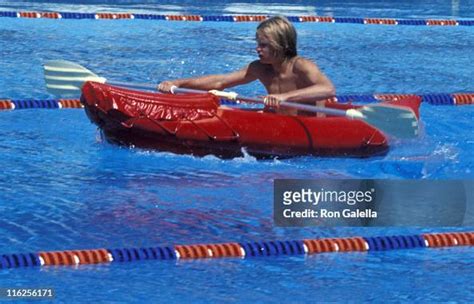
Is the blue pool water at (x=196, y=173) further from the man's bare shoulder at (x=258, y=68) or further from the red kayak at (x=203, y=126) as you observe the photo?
the man's bare shoulder at (x=258, y=68)

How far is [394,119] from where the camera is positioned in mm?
7059

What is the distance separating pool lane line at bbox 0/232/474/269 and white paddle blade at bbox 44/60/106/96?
8.20 ft

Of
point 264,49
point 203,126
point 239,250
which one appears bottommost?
point 239,250

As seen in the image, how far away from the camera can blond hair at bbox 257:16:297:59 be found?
7324mm

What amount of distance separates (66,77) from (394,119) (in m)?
2.06

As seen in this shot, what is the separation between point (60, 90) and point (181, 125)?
39.6 inches

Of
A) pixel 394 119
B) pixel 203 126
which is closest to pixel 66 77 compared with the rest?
pixel 203 126

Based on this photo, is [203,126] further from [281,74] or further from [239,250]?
[239,250]

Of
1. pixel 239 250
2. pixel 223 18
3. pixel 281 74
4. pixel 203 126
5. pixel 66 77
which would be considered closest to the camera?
pixel 239 250

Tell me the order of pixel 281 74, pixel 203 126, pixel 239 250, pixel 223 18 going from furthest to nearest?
1. pixel 223 18
2. pixel 281 74
3. pixel 203 126
4. pixel 239 250

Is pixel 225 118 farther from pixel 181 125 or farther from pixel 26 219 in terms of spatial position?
pixel 26 219

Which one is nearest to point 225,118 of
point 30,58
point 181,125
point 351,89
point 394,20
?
point 181,125

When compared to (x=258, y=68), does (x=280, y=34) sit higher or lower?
higher

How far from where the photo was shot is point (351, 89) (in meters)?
9.58
